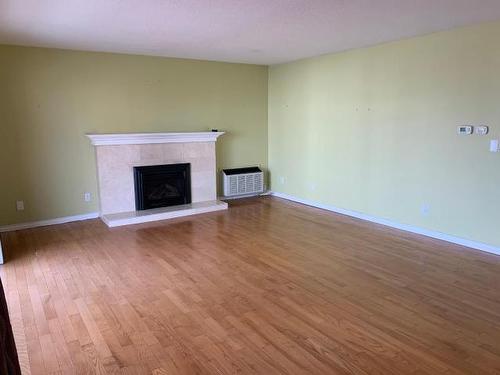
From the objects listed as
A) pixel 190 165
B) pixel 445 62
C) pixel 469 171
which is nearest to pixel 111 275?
pixel 190 165

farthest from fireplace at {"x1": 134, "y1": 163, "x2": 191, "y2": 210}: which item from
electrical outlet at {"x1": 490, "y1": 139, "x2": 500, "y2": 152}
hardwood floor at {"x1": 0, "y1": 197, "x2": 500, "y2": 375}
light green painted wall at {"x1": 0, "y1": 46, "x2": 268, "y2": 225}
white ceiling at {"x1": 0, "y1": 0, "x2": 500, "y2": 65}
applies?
electrical outlet at {"x1": 490, "y1": 139, "x2": 500, "y2": 152}

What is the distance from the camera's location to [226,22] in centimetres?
375

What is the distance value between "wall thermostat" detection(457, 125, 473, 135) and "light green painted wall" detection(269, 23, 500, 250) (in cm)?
7

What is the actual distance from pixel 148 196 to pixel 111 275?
7.58 ft

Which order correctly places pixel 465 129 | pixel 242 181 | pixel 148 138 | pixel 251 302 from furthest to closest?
1. pixel 242 181
2. pixel 148 138
3. pixel 465 129
4. pixel 251 302

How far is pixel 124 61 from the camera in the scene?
5539mm

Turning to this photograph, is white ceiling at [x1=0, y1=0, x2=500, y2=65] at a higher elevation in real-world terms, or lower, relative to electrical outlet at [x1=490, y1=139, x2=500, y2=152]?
higher

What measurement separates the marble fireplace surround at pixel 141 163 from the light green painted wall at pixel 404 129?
157cm

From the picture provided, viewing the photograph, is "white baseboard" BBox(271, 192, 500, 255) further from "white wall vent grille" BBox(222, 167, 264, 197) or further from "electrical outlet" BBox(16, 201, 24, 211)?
"electrical outlet" BBox(16, 201, 24, 211)

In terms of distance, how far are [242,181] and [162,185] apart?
4.98 ft

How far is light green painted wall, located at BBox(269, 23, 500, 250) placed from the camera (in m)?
4.09

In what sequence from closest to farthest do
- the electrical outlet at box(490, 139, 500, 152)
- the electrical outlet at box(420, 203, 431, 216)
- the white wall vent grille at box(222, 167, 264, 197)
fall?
the electrical outlet at box(490, 139, 500, 152) → the electrical outlet at box(420, 203, 431, 216) → the white wall vent grille at box(222, 167, 264, 197)

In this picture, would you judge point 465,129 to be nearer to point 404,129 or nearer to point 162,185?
point 404,129

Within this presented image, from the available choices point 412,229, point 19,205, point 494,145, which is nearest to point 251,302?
point 412,229
